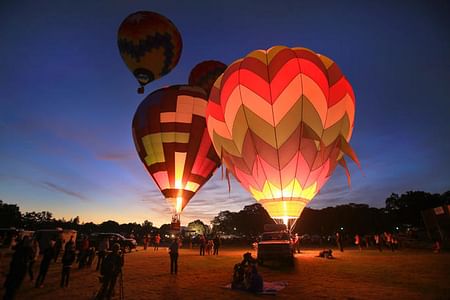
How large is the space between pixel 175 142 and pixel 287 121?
9748mm

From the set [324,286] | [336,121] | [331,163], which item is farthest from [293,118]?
[324,286]

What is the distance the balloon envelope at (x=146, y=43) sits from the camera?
19594 millimetres

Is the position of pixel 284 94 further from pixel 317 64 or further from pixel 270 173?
pixel 270 173

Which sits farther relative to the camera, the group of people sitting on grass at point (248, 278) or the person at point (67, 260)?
the person at point (67, 260)

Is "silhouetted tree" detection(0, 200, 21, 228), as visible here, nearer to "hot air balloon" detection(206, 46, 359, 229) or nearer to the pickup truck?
"hot air balloon" detection(206, 46, 359, 229)

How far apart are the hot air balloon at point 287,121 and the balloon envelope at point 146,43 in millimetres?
7466

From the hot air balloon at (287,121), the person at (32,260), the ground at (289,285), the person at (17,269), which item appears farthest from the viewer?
the hot air balloon at (287,121)

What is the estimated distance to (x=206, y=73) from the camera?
26297mm

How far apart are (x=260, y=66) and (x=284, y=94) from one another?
1886 mm

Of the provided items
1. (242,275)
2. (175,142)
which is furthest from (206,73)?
(242,275)

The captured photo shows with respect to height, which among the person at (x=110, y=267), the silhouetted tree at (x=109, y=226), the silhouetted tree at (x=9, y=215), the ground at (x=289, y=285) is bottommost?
the ground at (x=289, y=285)

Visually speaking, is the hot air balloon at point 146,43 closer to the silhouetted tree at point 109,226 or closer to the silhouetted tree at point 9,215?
the silhouetted tree at point 9,215

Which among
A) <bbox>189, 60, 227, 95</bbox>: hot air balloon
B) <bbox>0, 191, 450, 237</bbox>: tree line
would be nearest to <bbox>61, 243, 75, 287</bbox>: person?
<bbox>189, 60, 227, 95</bbox>: hot air balloon

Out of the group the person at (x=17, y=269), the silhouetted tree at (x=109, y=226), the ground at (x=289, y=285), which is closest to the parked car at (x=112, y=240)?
the ground at (x=289, y=285)
